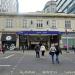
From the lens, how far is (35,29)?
3014 inches

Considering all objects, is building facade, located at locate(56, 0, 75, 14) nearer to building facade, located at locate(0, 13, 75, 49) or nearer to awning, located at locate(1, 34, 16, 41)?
building facade, located at locate(0, 13, 75, 49)

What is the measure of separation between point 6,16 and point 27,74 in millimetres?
61936

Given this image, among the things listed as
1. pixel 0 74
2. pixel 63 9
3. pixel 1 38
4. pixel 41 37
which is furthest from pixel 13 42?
pixel 0 74

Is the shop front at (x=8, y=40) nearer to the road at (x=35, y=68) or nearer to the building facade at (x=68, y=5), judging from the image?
the building facade at (x=68, y=5)

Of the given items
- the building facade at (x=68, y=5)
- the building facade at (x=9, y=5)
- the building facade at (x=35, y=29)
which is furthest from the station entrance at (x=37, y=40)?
the building facade at (x=9, y=5)

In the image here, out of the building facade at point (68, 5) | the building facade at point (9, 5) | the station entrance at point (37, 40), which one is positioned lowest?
the station entrance at point (37, 40)

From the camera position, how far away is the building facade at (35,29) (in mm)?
75562

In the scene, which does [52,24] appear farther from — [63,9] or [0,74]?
[0,74]

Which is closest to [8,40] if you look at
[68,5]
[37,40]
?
[37,40]

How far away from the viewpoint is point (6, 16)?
252ft

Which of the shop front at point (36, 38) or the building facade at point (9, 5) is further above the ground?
the building facade at point (9, 5)

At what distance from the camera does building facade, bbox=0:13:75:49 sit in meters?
75.6

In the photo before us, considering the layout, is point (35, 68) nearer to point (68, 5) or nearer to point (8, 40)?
point (8, 40)

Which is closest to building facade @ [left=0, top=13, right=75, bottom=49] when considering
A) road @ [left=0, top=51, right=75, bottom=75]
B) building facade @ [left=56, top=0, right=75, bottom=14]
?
building facade @ [left=56, top=0, right=75, bottom=14]
